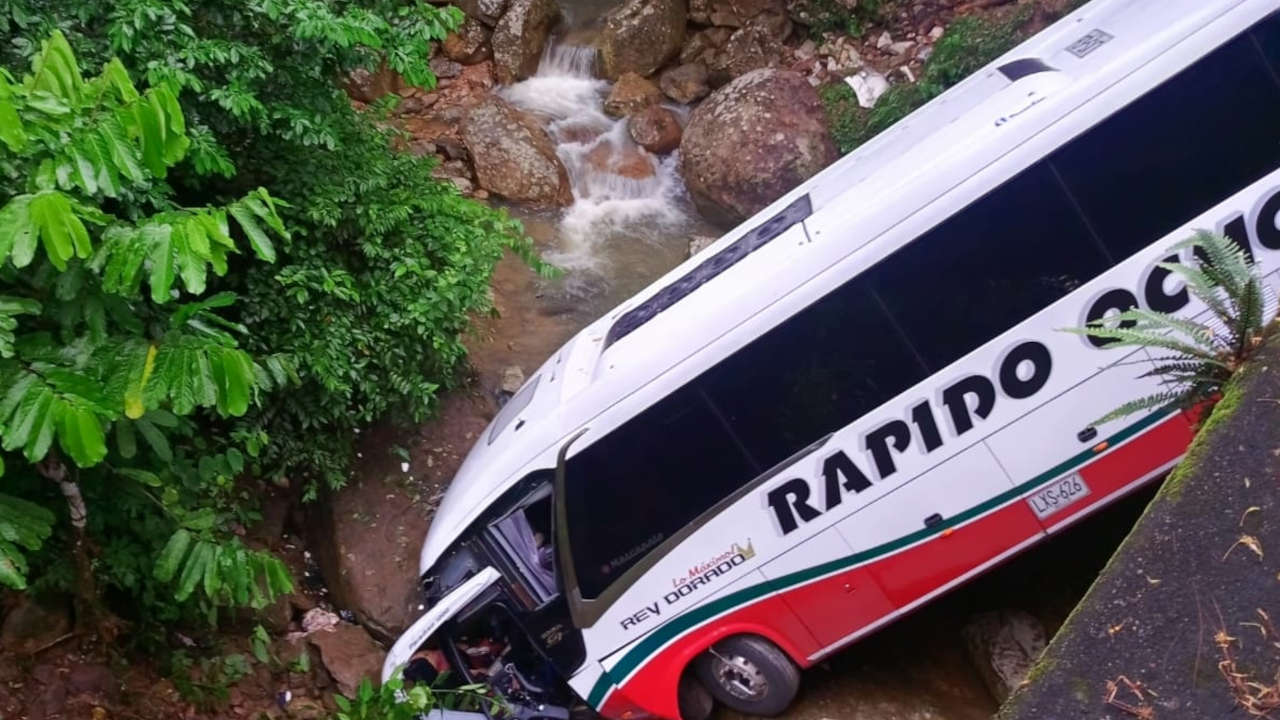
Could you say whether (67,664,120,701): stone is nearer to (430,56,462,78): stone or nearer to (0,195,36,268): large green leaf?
(0,195,36,268): large green leaf

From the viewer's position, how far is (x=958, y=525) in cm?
454

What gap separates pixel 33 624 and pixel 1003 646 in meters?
4.87

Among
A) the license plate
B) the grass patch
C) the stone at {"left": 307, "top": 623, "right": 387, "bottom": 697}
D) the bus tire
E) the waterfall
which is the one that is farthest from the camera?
A: the waterfall

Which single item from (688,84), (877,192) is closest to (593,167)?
(688,84)

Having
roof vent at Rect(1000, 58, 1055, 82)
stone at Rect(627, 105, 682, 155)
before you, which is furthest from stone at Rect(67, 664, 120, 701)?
stone at Rect(627, 105, 682, 155)

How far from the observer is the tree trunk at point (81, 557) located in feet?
12.3

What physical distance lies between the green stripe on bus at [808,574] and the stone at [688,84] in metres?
8.33

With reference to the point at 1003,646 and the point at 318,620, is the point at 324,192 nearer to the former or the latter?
the point at 318,620

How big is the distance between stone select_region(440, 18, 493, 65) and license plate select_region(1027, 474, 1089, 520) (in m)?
9.94

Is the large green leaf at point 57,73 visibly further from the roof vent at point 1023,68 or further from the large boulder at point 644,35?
the large boulder at point 644,35

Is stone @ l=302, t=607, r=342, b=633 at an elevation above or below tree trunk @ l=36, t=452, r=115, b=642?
below

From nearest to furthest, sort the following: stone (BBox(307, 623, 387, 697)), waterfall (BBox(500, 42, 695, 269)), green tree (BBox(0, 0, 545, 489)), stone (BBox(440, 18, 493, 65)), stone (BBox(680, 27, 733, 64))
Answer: green tree (BBox(0, 0, 545, 489)) → stone (BBox(307, 623, 387, 697)) → waterfall (BBox(500, 42, 695, 269)) → stone (BBox(680, 27, 733, 64)) → stone (BBox(440, 18, 493, 65))

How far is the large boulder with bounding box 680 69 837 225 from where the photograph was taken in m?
9.68

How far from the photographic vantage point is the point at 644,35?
39.1 ft
